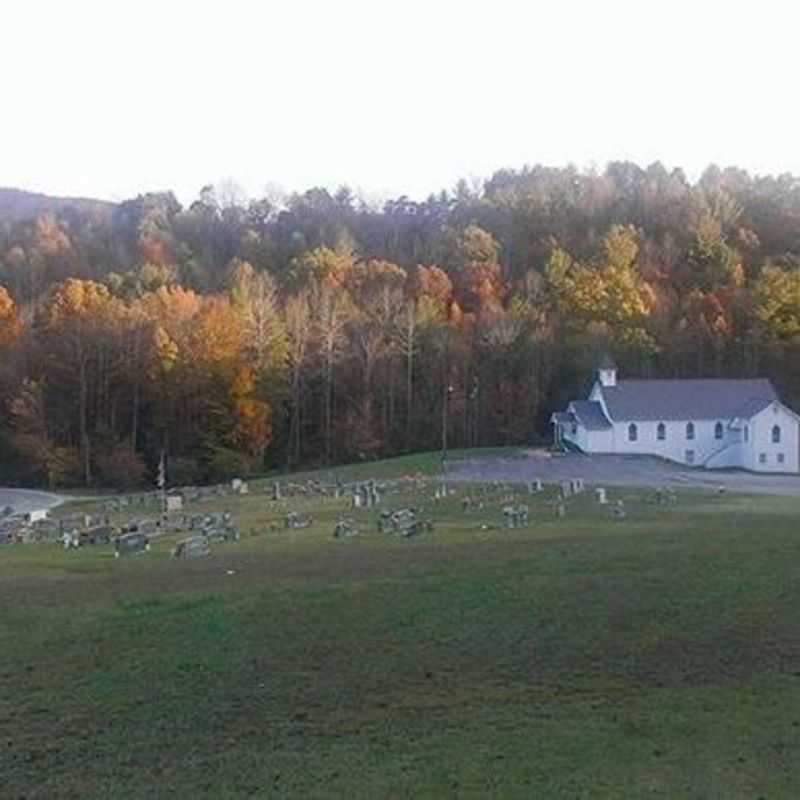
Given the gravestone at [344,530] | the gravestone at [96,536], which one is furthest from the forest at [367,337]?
the gravestone at [344,530]

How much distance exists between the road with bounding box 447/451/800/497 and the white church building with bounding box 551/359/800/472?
6.42ft

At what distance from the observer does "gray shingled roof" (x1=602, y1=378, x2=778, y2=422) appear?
2653 inches

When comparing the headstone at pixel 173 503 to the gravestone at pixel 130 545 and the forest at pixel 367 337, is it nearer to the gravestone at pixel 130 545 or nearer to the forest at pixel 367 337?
the gravestone at pixel 130 545

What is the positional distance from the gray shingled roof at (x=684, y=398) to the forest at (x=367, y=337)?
9676 millimetres

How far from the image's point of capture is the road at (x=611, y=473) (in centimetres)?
5103

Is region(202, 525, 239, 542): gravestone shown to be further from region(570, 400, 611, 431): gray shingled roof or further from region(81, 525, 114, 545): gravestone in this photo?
region(570, 400, 611, 431): gray shingled roof

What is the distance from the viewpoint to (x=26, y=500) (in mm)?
57250

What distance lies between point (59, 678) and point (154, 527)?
69.5 feet

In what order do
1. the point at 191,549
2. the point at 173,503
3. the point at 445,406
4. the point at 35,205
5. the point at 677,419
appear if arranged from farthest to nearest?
the point at 35,205 → the point at 445,406 → the point at 677,419 → the point at 173,503 → the point at 191,549

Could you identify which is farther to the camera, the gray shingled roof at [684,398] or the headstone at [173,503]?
the gray shingled roof at [684,398]

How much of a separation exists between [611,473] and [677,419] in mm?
12606

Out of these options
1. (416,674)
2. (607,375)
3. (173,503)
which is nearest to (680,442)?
(607,375)

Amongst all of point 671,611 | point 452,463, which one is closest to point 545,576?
point 671,611

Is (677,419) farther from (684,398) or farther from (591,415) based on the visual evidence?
(591,415)
